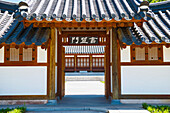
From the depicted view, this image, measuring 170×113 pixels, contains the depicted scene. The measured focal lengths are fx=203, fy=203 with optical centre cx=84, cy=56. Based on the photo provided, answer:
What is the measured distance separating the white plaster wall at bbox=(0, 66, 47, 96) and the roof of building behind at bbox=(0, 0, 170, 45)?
136 cm

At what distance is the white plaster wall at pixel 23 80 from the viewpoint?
24.9 feet

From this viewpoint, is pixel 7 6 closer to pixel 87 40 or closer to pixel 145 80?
pixel 87 40

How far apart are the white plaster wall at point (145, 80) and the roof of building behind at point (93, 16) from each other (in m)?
1.34

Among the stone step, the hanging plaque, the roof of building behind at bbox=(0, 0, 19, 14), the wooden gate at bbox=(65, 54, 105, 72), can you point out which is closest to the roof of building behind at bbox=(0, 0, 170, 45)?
the roof of building behind at bbox=(0, 0, 19, 14)

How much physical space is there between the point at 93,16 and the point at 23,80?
3575 mm

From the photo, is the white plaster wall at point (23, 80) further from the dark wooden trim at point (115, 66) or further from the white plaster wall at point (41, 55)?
the dark wooden trim at point (115, 66)

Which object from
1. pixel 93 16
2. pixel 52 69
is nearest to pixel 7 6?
pixel 52 69

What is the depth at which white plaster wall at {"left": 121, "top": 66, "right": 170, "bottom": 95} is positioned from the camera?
7695 millimetres

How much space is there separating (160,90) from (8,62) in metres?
5.86

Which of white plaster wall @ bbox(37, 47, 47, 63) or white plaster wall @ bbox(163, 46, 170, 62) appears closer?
white plaster wall @ bbox(37, 47, 47, 63)

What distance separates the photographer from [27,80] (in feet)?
25.0

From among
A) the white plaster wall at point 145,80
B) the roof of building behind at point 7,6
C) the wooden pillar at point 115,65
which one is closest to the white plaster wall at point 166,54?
the white plaster wall at point 145,80

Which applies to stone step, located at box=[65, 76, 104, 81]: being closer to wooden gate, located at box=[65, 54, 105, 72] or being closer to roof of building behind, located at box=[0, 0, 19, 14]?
wooden gate, located at box=[65, 54, 105, 72]

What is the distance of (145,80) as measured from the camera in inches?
304
